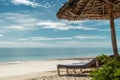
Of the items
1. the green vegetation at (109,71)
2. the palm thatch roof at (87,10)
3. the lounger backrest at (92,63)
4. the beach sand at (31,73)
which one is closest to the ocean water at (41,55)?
the beach sand at (31,73)

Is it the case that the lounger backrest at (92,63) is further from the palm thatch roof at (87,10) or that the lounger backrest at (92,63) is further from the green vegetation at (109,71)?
the green vegetation at (109,71)

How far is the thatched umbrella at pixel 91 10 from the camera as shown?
Result: 5.57 meters

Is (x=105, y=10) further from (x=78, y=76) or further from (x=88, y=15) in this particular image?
(x=78, y=76)

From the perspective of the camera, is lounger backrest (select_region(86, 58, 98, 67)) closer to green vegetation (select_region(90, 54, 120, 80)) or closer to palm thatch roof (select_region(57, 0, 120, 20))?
palm thatch roof (select_region(57, 0, 120, 20))

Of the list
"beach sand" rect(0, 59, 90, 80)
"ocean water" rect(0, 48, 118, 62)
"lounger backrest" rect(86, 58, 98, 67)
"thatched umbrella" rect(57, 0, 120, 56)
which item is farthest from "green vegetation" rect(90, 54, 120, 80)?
"ocean water" rect(0, 48, 118, 62)

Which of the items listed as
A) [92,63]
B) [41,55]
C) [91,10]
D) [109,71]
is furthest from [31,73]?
[41,55]

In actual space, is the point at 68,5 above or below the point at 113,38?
above

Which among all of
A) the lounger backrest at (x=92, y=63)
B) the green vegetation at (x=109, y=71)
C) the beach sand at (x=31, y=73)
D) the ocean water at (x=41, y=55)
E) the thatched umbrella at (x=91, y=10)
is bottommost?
the ocean water at (x=41, y=55)

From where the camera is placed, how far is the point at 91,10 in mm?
6723

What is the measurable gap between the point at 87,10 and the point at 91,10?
0.46ft

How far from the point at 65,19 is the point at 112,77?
9.41 feet

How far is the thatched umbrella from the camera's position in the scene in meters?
5.57

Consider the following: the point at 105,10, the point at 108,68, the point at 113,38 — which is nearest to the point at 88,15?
the point at 105,10

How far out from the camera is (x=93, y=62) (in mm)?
10055
